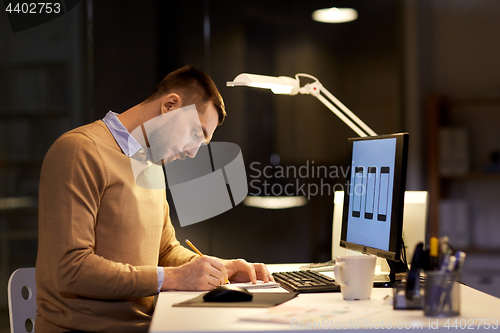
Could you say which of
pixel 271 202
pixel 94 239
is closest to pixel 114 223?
pixel 94 239

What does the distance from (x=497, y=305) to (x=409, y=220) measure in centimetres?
60

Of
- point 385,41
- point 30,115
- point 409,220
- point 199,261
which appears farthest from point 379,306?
point 30,115

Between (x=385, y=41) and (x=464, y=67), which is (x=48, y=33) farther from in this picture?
(x=464, y=67)

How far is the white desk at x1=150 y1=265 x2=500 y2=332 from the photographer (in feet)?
2.65

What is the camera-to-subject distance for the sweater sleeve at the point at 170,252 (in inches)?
62.2

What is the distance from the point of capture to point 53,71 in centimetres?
238

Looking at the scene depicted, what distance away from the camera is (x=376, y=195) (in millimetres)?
1227

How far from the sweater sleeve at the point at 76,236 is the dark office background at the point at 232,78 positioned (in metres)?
1.22

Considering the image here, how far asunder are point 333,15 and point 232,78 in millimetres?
653

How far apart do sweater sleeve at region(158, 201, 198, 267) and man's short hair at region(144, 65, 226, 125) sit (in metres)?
0.44

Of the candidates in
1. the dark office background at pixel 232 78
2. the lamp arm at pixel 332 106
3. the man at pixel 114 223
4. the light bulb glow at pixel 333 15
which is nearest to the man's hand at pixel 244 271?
the man at pixel 114 223

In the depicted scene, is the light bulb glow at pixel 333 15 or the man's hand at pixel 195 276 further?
the light bulb glow at pixel 333 15

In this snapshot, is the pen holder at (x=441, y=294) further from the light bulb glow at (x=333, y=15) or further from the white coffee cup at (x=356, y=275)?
the light bulb glow at (x=333, y=15)

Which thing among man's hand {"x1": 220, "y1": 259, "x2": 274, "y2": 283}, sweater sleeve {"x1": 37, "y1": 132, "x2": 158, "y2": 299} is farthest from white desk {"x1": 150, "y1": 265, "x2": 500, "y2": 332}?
man's hand {"x1": 220, "y1": 259, "x2": 274, "y2": 283}
